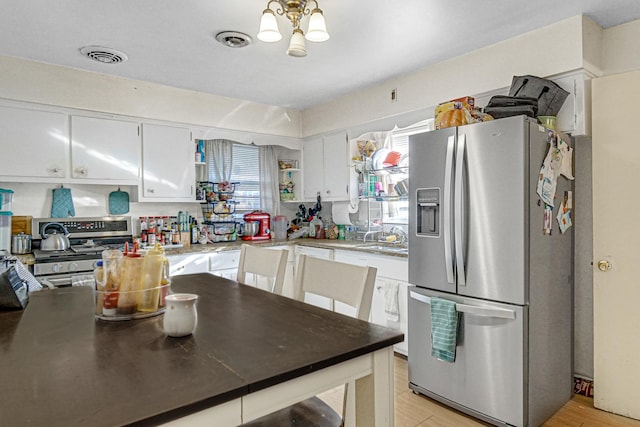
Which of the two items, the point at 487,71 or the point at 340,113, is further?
the point at 340,113

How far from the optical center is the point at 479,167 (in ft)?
7.22

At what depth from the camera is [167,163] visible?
3760 millimetres

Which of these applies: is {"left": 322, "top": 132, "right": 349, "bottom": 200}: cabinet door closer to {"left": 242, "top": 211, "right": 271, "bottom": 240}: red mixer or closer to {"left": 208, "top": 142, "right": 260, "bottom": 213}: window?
{"left": 242, "top": 211, "right": 271, "bottom": 240}: red mixer

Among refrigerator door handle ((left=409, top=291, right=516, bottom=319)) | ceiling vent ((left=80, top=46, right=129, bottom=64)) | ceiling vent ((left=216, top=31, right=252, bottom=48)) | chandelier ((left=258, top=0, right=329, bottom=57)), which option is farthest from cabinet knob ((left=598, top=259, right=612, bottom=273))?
ceiling vent ((left=80, top=46, right=129, bottom=64))

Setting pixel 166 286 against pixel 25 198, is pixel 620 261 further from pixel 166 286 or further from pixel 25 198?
pixel 25 198

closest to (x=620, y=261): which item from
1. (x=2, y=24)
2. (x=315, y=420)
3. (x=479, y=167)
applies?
(x=479, y=167)

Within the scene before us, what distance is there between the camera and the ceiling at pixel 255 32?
226cm

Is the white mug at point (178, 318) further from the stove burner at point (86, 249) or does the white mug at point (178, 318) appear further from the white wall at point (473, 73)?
the white wall at point (473, 73)

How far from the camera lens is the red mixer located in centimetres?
443

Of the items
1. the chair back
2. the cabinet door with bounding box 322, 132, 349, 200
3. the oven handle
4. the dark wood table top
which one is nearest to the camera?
the dark wood table top

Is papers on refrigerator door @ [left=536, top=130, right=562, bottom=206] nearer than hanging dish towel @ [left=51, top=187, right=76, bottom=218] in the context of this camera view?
Yes

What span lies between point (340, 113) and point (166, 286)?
316 cm

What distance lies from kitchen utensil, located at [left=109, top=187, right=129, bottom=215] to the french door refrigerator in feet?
9.20

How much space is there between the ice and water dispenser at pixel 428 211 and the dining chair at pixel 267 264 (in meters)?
1.00
